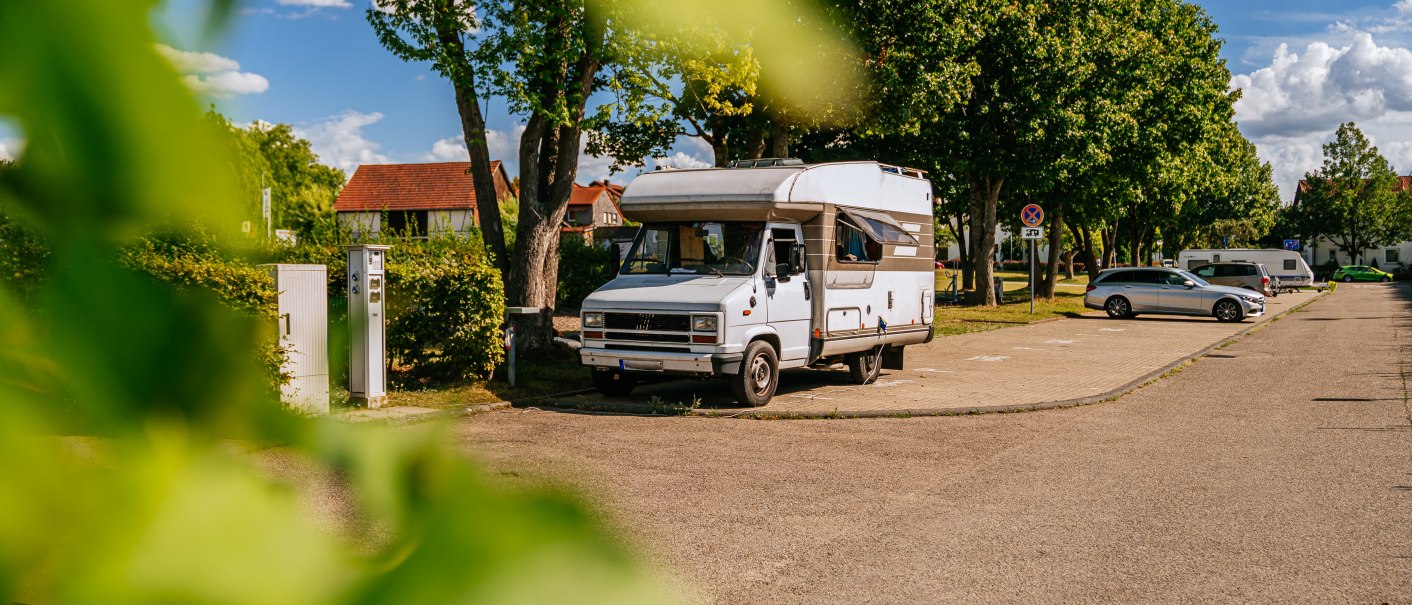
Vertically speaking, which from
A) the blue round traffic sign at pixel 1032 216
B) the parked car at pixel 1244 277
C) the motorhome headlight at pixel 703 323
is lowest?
the motorhome headlight at pixel 703 323

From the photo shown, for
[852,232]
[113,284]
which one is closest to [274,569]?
[113,284]

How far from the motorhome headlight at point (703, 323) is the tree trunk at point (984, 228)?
72.2 feet

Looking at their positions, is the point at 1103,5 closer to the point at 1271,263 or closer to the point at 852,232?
the point at 852,232

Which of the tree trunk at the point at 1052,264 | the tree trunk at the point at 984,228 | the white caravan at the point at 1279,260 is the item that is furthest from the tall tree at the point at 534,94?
the white caravan at the point at 1279,260

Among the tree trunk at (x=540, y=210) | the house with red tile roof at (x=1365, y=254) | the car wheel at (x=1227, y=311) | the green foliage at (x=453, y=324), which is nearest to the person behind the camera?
the green foliage at (x=453, y=324)

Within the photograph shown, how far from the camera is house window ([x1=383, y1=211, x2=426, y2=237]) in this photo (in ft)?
4.08

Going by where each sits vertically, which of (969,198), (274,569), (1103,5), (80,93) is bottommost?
(274,569)

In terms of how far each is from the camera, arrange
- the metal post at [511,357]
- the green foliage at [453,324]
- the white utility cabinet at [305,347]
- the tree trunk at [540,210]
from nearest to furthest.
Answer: the white utility cabinet at [305,347]
the green foliage at [453,324]
the metal post at [511,357]
the tree trunk at [540,210]

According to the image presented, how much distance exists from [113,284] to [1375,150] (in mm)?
93749

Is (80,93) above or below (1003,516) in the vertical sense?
above

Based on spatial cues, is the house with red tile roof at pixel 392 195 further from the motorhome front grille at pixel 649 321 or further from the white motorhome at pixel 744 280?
the motorhome front grille at pixel 649 321

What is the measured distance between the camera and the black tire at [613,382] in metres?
12.8

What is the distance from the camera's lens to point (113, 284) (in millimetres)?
307

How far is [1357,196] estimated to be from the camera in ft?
260
